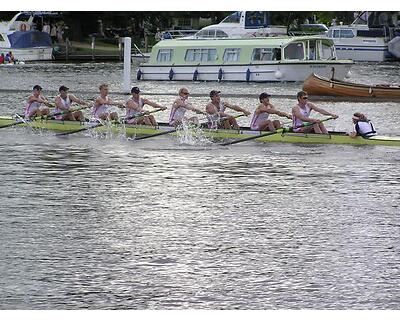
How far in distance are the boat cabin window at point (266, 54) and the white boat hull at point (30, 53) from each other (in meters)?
19.8

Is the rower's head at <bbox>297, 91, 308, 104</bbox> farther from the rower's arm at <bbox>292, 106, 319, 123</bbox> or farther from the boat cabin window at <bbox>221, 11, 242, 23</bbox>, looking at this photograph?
the boat cabin window at <bbox>221, 11, 242, 23</bbox>

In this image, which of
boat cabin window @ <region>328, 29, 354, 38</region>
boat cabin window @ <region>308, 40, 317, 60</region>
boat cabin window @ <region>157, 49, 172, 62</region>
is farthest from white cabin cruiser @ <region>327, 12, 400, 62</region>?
boat cabin window @ <region>308, 40, 317, 60</region>

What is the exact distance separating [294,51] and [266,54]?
1.28 m

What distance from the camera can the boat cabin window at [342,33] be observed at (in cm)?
6512

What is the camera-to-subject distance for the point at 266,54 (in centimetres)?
4550

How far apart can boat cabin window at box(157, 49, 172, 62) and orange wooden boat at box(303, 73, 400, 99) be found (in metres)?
11.8

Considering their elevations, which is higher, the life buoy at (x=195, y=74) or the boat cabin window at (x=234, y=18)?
the boat cabin window at (x=234, y=18)

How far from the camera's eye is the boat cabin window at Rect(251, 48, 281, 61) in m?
45.2

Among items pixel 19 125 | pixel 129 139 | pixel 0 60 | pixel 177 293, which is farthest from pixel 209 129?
pixel 0 60

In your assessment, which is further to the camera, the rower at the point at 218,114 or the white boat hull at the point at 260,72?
the white boat hull at the point at 260,72

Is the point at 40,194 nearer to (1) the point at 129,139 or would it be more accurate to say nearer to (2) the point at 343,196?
(2) the point at 343,196

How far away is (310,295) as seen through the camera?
12289mm

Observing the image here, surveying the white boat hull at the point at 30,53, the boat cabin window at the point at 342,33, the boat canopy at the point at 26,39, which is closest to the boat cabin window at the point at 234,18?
the boat cabin window at the point at 342,33

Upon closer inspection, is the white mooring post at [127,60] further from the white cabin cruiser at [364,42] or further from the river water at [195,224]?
the white cabin cruiser at [364,42]
